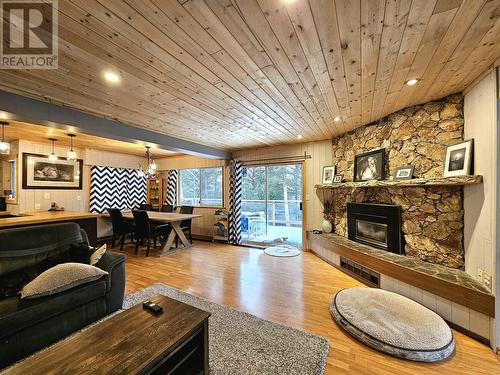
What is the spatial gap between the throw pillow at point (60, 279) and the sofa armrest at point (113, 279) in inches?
6.3

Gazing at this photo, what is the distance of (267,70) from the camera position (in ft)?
6.23

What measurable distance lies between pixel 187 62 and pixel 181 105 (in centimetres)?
95

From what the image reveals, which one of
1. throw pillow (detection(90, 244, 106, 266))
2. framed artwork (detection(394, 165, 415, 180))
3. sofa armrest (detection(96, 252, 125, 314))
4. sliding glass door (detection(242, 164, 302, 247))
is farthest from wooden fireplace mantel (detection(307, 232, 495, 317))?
throw pillow (detection(90, 244, 106, 266))

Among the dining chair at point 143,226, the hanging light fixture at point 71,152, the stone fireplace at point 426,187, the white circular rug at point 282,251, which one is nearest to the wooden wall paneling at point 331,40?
the stone fireplace at point 426,187

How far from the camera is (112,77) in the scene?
1.97 meters

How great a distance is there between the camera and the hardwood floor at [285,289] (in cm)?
171

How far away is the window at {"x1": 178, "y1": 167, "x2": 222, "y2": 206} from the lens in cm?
634

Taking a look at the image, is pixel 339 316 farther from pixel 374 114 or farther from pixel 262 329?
pixel 374 114

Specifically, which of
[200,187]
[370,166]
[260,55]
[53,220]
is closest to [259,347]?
[260,55]

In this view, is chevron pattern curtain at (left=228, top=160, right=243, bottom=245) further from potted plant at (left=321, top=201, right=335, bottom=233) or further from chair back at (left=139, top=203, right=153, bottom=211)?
chair back at (left=139, top=203, right=153, bottom=211)

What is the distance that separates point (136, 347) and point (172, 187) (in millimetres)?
5935

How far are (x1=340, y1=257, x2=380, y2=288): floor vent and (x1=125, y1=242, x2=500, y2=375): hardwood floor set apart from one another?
0.11 metres

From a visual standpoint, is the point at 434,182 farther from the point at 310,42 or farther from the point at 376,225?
the point at 310,42

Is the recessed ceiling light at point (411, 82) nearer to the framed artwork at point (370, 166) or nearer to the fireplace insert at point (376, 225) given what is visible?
the framed artwork at point (370, 166)
